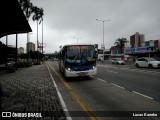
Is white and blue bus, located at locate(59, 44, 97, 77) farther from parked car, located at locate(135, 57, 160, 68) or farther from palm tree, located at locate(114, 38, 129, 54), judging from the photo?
palm tree, located at locate(114, 38, 129, 54)

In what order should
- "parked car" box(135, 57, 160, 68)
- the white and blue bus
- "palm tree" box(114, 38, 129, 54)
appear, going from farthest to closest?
"palm tree" box(114, 38, 129, 54), "parked car" box(135, 57, 160, 68), the white and blue bus

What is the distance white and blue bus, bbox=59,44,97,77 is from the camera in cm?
1436

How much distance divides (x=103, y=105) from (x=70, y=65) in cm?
748

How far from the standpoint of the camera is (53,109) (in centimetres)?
662

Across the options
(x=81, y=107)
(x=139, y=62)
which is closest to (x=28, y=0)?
(x=139, y=62)

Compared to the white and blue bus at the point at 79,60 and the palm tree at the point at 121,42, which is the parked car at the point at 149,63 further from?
the palm tree at the point at 121,42

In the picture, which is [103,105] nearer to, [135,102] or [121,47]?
[135,102]

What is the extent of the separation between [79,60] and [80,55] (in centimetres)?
40

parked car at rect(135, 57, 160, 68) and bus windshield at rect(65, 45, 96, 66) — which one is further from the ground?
bus windshield at rect(65, 45, 96, 66)

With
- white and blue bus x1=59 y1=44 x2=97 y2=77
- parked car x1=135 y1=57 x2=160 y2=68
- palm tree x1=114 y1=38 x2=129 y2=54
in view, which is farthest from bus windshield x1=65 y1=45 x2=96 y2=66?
palm tree x1=114 y1=38 x2=129 y2=54

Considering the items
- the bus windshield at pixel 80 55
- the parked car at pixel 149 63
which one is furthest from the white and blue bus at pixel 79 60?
the parked car at pixel 149 63

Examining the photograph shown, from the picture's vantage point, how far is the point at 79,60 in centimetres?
1441

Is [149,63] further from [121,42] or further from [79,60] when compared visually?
[121,42]

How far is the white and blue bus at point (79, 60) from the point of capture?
1436 cm
